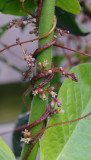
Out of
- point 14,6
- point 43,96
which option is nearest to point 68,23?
point 14,6

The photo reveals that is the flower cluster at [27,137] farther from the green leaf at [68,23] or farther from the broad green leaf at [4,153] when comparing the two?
the green leaf at [68,23]

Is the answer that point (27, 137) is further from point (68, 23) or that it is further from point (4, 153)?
point (68, 23)

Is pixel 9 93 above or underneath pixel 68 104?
underneath

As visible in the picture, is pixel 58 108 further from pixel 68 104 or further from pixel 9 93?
pixel 9 93

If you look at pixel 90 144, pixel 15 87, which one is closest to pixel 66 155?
pixel 90 144

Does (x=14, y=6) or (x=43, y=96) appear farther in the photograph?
(x=14, y=6)

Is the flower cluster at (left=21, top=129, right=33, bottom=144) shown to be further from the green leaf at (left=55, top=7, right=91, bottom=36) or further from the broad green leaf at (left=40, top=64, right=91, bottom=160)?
the green leaf at (left=55, top=7, right=91, bottom=36)

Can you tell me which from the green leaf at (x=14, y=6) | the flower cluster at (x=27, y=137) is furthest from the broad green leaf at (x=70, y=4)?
→ the flower cluster at (x=27, y=137)
